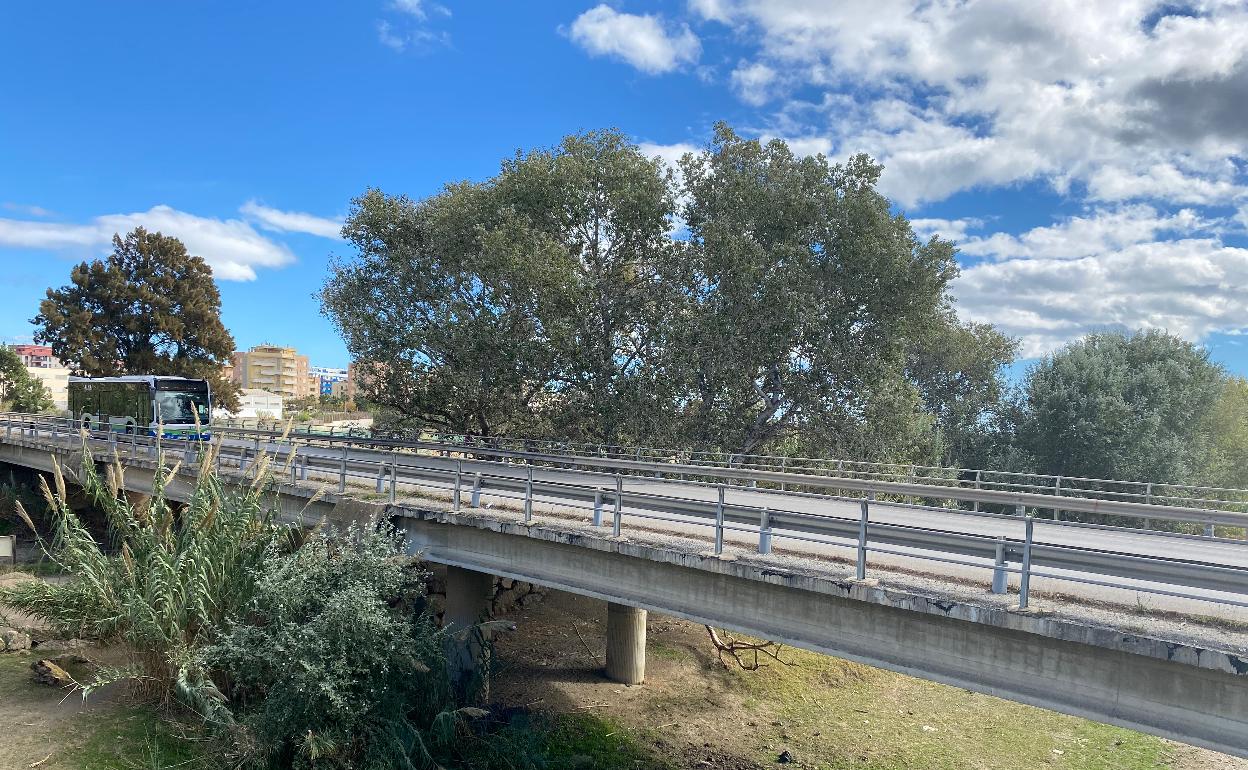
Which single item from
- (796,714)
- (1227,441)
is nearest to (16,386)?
(796,714)

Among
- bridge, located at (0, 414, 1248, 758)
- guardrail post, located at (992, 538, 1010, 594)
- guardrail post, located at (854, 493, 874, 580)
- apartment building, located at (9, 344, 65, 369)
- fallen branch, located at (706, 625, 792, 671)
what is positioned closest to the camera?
bridge, located at (0, 414, 1248, 758)

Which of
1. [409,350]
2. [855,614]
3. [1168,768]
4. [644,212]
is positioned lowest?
[1168,768]

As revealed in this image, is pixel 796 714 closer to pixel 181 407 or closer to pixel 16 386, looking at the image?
pixel 181 407

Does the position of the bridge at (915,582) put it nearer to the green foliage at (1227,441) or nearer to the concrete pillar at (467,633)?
the concrete pillar at (467,633)

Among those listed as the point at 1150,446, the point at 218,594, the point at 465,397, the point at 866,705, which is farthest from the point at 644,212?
the point at 1150,446

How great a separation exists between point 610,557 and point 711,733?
5.36 metres

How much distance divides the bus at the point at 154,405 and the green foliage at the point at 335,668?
18.8 meters

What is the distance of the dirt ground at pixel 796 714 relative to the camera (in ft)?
44.0

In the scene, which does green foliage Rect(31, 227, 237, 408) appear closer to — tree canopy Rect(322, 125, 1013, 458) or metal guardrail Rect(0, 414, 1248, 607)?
tree canopy Rect(322, 125, 1013, 458)

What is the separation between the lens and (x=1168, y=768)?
531 inches

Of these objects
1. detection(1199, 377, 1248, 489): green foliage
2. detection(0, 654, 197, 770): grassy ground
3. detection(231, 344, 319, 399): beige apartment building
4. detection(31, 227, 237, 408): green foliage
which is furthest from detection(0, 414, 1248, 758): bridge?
detection(231, 344, 319, 399): beige apartment building

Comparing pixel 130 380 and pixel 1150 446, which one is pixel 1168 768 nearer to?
pixel 1150 446

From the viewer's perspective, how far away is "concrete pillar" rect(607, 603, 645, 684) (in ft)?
52.0

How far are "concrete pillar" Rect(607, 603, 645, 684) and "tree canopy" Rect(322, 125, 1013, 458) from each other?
11.6 metres
